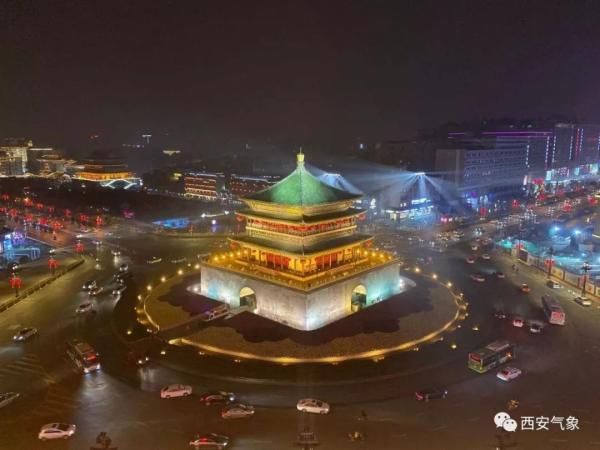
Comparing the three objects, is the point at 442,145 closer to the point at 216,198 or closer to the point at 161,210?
the point at 216,198

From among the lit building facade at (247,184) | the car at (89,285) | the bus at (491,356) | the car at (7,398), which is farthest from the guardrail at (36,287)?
the lit building facade at (247,184)

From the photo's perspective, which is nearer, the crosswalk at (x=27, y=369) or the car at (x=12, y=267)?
the crosswalk at (x=27, y=369)

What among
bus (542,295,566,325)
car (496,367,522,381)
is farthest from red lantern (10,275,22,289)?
bus (542,295,566,325)

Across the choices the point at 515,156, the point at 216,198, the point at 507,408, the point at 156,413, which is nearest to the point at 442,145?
the point at 515,156

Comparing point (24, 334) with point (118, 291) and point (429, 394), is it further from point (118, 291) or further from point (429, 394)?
point (429, 394)

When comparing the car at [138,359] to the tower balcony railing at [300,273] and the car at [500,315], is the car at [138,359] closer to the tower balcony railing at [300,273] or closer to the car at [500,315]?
the tower balcony railing at [300,273]

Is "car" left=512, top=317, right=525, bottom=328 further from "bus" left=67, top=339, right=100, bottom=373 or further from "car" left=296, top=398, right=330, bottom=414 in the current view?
"bus" left=67, top=339, right=100, bottom=373
